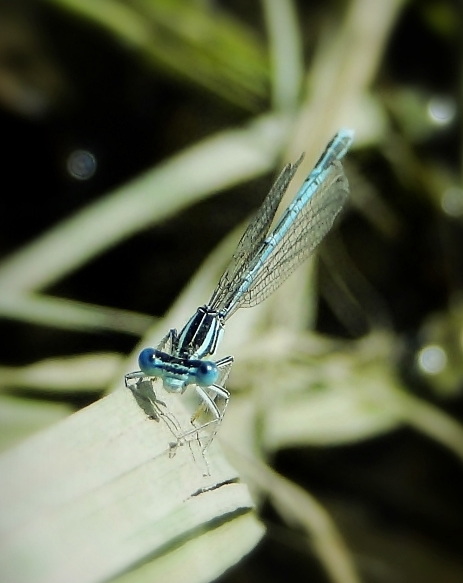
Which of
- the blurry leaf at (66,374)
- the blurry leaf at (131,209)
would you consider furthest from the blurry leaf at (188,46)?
the blurry leaf at (66,374)

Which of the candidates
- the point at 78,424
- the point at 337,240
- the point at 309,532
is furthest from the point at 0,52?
the point at 78,424

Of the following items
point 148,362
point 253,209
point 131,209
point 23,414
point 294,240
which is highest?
point 131,209

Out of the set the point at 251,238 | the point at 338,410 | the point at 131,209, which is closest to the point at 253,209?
the point at 131,209

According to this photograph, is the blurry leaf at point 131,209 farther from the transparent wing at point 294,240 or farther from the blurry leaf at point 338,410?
the blurry leaf at point 338,410

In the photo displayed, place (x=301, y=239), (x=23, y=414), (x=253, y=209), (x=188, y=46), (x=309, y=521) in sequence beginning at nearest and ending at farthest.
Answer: (x=23, y=414)
(x=301, y=239)
(x=309, y=521)
(x=253, y=209)
(x=188, y=46)

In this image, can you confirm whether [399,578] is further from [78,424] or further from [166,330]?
[78,424]

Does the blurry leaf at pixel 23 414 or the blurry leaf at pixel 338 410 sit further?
the blurry leaf at pixel 338 410

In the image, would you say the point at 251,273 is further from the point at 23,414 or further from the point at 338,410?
the point at 338,410
